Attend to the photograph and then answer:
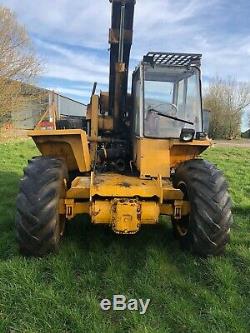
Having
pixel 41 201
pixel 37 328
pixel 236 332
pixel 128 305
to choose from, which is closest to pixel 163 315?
pixel 128 305

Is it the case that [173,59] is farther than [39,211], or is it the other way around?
[173,59]

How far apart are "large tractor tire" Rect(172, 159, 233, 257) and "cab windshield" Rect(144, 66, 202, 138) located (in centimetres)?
75

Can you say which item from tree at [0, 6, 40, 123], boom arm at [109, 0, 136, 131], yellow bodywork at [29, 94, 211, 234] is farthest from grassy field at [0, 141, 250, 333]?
tree at [0, 6, 40, 123]

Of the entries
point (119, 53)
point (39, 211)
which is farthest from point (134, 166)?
point (39, 211)

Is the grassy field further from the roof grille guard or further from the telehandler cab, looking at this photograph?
the roof grille guard

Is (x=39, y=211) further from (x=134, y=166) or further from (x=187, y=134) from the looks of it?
(x=187, y=134)

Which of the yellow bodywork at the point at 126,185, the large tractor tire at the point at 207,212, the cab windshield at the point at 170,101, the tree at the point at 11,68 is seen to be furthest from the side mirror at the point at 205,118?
the tree at the point at 11,68

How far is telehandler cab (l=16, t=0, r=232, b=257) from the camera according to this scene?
4172mm

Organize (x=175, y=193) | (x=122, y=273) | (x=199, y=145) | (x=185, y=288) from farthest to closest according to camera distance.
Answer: (x=199, y=145), (x=175, y=193), (x=122, y=273), (x=185, y=288)

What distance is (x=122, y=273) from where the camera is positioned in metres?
4.12

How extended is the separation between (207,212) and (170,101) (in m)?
A: 1.79

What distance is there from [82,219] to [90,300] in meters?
2.40

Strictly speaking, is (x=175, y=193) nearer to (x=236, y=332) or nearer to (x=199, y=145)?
(x=199, y=145)

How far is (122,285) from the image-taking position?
12.7 feet
